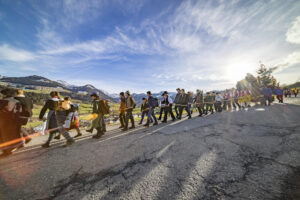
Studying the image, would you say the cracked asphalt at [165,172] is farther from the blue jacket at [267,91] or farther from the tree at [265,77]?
the tree at [265,77]

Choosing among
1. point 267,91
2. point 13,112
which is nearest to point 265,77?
point 267,91

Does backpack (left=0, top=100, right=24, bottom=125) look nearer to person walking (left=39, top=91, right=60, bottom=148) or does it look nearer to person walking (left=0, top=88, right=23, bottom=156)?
person walking (left=0, top=88, right=23, bottom=156)

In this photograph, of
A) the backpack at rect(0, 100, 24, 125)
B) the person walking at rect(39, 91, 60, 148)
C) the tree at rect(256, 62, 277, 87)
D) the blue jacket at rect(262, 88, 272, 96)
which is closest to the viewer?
the backpack at rect(0, 100, 24, 125)

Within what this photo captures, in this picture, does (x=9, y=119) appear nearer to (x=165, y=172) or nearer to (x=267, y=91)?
(x=165, y=172)

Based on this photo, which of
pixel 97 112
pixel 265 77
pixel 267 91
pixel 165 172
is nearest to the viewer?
pixel 165 172

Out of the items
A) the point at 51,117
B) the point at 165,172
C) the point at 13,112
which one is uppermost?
the point at 13,112

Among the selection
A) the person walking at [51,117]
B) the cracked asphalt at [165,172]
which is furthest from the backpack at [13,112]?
the cracked asphalt at [165,172]

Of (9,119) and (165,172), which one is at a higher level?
(9,119)

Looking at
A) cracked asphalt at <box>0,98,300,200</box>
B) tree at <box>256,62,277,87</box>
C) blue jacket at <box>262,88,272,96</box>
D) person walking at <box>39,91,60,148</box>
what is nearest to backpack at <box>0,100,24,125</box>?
person walking at <box>39,91,60,148</box>

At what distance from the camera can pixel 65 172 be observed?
2543 millimetres

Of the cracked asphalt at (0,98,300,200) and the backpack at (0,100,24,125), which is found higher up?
the backpack at (0,100,24,125)

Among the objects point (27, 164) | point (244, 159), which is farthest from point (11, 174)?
point (244, 159)

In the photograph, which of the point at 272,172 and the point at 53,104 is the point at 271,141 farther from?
the point at 53,104

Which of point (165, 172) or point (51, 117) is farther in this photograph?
point (51, 117)
